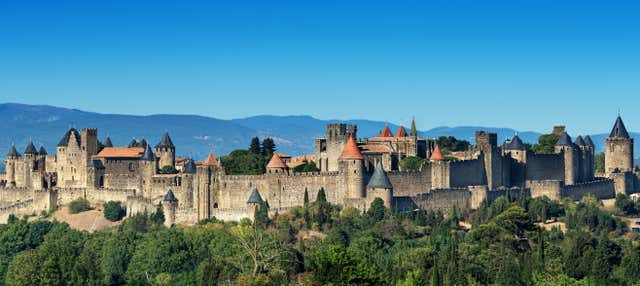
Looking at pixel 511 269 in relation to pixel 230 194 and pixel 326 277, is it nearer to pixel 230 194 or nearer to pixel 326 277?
pixel 326 277

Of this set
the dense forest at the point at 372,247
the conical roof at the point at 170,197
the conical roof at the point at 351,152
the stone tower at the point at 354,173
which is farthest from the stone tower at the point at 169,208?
the stone tower at the point at 354,173

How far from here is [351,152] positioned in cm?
6372

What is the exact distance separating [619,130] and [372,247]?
79.6 feet

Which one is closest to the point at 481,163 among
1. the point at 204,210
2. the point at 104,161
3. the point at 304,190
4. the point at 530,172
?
the point at 530,172

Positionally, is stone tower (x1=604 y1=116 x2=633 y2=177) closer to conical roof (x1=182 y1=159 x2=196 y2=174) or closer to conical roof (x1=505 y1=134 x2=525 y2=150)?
conical roof (x1=505 y1=134 x2=525 y2=150)

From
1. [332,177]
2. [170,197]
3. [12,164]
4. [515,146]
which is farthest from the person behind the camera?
[12,164]

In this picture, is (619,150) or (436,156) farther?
(619,150)

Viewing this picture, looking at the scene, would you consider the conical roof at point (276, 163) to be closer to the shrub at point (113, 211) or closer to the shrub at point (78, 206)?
the shrub at point (113, 211)

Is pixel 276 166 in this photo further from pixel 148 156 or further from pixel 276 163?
pixel 148 156

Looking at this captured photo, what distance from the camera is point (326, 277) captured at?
42.5m

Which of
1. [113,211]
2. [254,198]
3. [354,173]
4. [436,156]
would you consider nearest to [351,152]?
[354,173]

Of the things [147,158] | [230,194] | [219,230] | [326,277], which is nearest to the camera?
[326,277]

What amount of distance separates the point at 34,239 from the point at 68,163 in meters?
7.24

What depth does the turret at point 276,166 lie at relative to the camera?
218 ft
